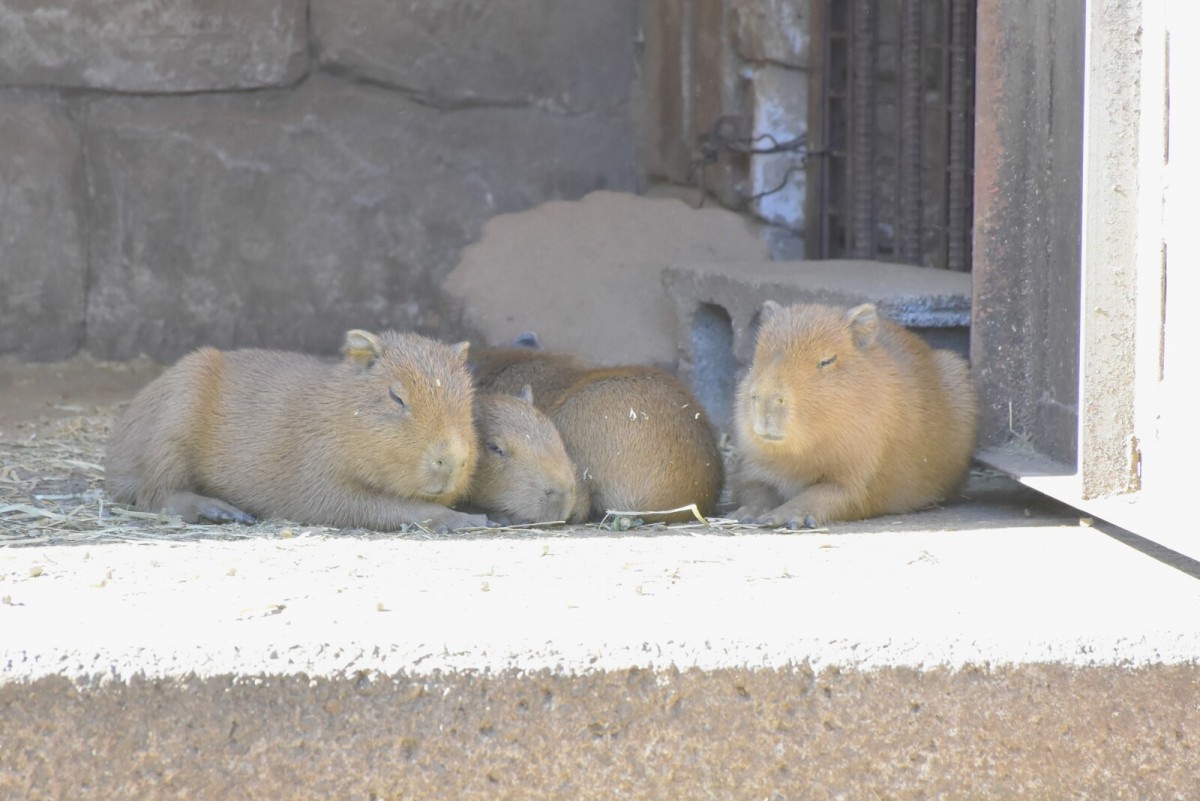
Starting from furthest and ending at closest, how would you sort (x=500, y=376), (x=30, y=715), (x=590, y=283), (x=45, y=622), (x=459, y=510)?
1. (x=590, y=283)
2. (x=500, y=376)
3. (x=459, y=510)
4. (x=45, y=622)
5. (x=30, y=715)

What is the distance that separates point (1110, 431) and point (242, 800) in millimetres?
2242

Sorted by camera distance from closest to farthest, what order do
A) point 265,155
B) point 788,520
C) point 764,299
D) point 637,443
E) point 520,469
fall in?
point 788,520 → point 520,469 → point 637,443 → point 764,299 → point 265,155

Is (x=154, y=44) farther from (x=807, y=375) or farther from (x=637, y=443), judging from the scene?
(x=807, y=375)

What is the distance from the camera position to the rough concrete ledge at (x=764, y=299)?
18.3ft

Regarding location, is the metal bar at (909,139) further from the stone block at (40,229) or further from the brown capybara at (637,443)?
the stone block at (40,229)

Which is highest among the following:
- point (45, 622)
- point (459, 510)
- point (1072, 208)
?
point (1072, 208)

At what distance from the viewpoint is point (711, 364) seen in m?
6.97

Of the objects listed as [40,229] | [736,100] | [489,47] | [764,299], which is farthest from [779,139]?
[40,229]

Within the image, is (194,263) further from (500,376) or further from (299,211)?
(500,376)

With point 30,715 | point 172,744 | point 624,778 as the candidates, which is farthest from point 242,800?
point 624,778

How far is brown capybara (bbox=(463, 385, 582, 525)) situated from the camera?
15.2 ft

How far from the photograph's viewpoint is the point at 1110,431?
12.3ft

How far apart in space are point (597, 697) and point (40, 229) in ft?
17.9

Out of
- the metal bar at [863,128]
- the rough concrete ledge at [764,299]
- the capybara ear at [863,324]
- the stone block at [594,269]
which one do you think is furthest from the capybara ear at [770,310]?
the stone block at [594,269]
